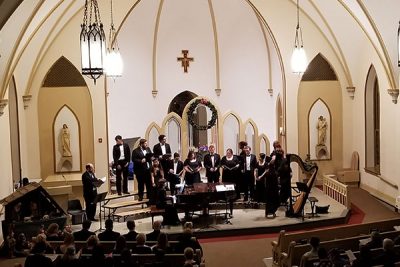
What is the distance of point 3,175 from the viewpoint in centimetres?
1620

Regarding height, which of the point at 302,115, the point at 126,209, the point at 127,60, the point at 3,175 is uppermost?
the point at 127,60

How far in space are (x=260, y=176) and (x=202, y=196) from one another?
1860mm

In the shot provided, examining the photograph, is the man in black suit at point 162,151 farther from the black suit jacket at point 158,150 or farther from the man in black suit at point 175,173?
the man in black suit at point 175,173

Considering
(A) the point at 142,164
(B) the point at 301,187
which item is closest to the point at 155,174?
(A) the point at 142,164

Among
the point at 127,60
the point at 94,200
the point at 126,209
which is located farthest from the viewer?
the point at 127,60

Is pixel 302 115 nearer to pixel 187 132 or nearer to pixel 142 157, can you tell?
pixel 187 132

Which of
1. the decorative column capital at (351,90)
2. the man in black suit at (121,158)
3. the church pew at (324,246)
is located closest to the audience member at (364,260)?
the church pew at (324,246)

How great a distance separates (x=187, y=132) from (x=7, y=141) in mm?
5102

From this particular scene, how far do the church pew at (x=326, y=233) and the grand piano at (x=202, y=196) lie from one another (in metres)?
3.46

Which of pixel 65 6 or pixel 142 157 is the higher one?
pixel 65 6

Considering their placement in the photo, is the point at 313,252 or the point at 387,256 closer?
the point at 387,256

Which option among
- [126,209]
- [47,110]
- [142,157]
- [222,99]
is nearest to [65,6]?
[47,110]

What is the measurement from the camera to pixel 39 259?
9.53 m

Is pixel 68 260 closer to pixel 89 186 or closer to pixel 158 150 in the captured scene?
pixel 89 186
